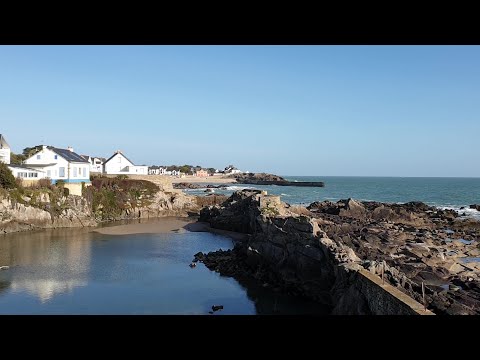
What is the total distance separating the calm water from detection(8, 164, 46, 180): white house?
9.26 meters

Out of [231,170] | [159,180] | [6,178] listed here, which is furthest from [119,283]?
[231,170]

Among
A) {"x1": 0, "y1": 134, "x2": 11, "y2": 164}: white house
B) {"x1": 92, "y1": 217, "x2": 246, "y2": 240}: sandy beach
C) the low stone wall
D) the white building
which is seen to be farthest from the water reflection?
the white building

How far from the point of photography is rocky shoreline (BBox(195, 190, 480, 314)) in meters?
12.8

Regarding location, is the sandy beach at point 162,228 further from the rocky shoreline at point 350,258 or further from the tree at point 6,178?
the tree at point 6,178

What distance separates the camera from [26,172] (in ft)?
113

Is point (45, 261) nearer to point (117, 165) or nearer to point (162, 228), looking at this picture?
point (162, 228)

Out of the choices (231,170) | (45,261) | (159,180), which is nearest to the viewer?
(45,261)

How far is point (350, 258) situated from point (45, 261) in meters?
15.3

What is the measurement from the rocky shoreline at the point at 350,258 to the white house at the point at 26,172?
735 inches
